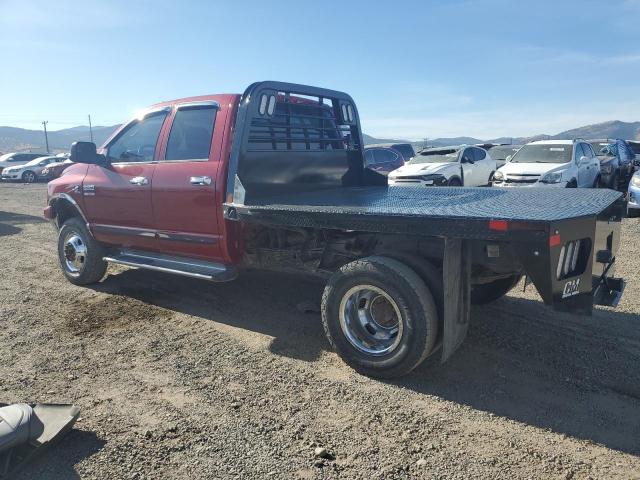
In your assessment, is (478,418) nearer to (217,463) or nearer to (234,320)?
(217,463)

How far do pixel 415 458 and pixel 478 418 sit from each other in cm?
62

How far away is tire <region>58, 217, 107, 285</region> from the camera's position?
6.02 meters

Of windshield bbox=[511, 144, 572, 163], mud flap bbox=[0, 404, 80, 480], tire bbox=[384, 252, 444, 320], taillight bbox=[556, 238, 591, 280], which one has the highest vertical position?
windshield bbox=[511, 144, 572, 163]

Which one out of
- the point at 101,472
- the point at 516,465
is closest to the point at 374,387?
the point at 516,465

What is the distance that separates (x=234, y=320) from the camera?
499 centimetres

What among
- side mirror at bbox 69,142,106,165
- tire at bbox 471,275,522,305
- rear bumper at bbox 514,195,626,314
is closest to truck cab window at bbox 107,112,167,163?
side mirror at bbox 69,142,106,165

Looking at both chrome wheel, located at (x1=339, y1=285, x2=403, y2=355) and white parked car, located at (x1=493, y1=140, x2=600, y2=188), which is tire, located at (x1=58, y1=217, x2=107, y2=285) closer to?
chrome wheel, located at (x1=339, y1=285, x2=403, y2=355)

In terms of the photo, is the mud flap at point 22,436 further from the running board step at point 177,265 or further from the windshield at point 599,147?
the windshield at point 599,147

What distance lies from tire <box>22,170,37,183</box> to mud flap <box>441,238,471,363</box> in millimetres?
31001

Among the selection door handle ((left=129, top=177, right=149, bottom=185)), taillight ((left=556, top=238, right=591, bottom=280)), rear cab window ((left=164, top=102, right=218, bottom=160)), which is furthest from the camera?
door handle ((left=129, top=177, right=149, bottom=185))

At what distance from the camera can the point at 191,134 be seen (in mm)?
4984

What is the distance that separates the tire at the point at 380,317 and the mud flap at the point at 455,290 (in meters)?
0.11

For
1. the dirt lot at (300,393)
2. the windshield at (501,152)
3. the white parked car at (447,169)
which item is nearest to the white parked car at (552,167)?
the white parked car at (447,169)

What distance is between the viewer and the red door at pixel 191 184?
467 centimetres
